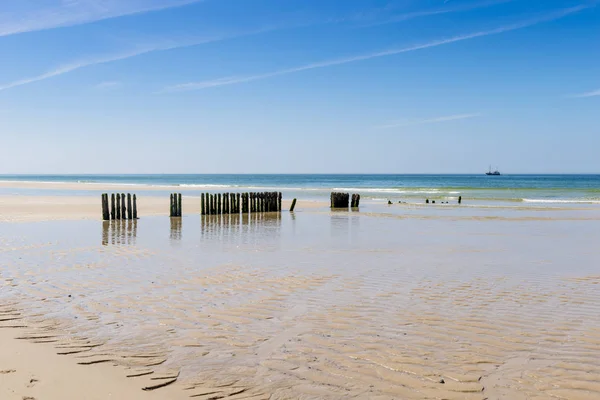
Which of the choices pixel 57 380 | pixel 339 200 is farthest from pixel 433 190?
pixel 57 380

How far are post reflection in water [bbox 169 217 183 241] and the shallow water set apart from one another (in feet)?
2.82

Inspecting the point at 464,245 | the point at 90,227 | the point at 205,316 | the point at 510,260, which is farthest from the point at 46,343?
the point at 90,227

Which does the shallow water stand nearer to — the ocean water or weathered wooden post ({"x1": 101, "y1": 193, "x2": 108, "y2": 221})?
weathered wooden post ({"x1": 101, "y1": 193, "x2": 108, "y2": 221})

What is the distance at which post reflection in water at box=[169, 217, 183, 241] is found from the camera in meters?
16.9

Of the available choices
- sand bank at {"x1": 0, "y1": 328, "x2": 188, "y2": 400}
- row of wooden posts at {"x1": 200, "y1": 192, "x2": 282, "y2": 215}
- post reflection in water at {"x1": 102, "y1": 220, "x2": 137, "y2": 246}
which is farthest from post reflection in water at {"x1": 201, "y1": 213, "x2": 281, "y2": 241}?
sand bank at {"x1": 0, "y1": 328, "x2": 188, "y2": 400}

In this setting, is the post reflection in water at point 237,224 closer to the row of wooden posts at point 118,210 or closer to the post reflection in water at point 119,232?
the post reflection in water at point 119,232

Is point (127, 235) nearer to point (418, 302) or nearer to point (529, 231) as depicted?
point (418, 302)

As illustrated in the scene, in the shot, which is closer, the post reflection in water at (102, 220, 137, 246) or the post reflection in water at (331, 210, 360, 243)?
the post reflection in water at (102, 220, 137, 246)

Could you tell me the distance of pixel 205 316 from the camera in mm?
7570

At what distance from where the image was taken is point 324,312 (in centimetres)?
789

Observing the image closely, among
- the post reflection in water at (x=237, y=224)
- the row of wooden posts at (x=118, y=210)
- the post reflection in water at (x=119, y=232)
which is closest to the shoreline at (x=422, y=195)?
the post reflection in water at (x=237, y=224)

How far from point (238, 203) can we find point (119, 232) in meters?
10.0

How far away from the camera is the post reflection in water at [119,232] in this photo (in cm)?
1563

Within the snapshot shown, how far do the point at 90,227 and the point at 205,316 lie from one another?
1364cm
